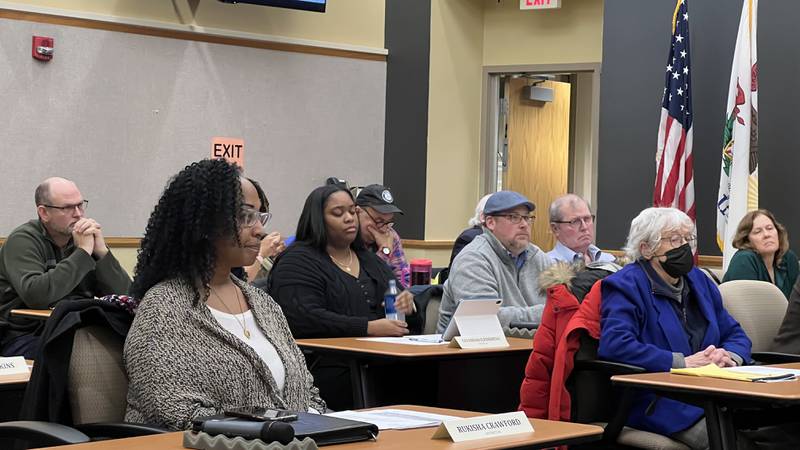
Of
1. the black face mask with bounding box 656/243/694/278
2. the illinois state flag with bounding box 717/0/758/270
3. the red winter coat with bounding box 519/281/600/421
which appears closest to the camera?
the red winter coat with bounding box 519/281/600/421

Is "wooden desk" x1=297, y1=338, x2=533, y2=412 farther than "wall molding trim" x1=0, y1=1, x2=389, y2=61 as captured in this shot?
No

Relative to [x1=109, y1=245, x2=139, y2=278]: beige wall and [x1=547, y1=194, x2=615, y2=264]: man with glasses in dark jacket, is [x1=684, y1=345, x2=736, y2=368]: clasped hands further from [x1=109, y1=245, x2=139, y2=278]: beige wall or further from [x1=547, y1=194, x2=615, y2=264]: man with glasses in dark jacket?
[x1=109, y1=245, x2=139, y2=278]: beige wall

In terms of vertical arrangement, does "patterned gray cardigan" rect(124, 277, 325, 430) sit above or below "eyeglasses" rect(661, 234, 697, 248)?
below

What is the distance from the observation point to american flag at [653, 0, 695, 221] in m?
9.05

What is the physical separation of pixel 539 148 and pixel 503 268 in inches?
234

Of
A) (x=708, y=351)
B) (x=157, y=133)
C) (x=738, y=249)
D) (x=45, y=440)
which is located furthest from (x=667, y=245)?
(x=157, y=133)

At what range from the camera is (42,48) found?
8.93 m

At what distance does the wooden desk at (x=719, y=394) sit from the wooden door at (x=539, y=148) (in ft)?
24.8

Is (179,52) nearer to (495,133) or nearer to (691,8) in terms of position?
(495,133)

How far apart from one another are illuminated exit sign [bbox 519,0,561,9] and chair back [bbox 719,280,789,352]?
512 cm

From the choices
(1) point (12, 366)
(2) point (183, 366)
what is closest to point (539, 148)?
(1) point (12, 366)

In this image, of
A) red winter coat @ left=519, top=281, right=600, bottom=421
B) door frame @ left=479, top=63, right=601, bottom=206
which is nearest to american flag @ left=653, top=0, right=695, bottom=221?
door frame @ left=479, top=63, right=601, bottom=206

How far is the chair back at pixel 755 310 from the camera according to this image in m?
5.91

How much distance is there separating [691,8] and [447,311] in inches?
176
